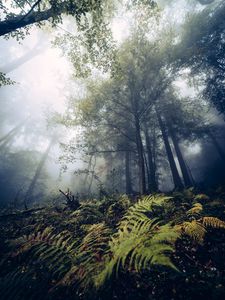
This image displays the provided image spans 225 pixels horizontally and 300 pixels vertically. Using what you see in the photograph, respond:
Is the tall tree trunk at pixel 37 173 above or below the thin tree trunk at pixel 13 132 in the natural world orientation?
below

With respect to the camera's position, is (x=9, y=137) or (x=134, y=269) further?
(x=9, y=137)

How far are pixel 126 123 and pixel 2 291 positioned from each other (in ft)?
60.9

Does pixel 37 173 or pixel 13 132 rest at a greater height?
pixel 13 132

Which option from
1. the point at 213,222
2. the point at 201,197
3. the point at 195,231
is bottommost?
the point at 195,231

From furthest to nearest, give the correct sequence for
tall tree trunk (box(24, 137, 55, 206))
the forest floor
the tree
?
tall tree trunk (box(24, 137, 55, 206)), the tree, the forest floor

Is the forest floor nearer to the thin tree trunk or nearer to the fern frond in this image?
the fern frond

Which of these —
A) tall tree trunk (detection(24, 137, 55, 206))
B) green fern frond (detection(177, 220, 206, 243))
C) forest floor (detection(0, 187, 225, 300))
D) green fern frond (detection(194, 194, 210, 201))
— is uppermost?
tall tree trunk (detection(24, 137, 55, 206))

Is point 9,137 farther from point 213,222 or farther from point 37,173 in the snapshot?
point 213,222

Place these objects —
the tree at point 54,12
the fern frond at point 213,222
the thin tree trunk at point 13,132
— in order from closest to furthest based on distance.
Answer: the fern frond at point 213,222 → the tree at point 54,12 → the thin tree trunk at point 13,132

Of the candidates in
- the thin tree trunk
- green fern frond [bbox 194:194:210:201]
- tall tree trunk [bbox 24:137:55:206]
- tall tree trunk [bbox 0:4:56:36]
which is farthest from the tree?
the thin tree trunk

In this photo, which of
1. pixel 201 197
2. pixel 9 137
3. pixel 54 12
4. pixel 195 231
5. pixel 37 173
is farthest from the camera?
pixel 9 137

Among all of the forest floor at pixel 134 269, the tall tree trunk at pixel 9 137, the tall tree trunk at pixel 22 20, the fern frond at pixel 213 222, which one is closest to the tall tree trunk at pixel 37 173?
the tall tree trunk at pixel 9 137

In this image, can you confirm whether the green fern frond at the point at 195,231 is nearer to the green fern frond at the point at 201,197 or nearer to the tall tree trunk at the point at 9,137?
the green fern frond at the point at 201,197

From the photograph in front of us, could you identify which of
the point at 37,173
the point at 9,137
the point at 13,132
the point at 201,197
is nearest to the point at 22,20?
the point at 201,197
